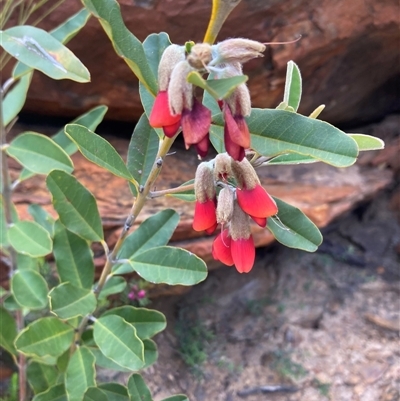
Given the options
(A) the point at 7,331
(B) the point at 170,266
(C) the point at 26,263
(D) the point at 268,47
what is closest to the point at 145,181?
(B) the point at 170,266

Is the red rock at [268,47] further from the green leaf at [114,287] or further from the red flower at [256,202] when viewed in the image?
the red flower at [256,202]

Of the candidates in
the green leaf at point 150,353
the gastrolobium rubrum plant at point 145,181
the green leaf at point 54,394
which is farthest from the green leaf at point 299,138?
the green leaf at point 54,394

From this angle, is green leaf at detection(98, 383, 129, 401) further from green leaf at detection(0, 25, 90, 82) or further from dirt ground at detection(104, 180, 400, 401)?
green leaf at detection(0, 25, 90, 82)

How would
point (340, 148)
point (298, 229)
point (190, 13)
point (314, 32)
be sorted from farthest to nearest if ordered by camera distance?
point (314, 32)
point (190, 13)
point (298, 229)
point (340, 148)

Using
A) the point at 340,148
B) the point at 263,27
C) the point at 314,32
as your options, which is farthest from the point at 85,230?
the point at 314,32

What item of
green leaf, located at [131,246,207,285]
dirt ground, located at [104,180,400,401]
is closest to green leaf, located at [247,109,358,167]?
green leaf, located at [131,246,207,285]

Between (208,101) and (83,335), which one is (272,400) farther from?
(208,101)

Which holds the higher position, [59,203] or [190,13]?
[190,13]
